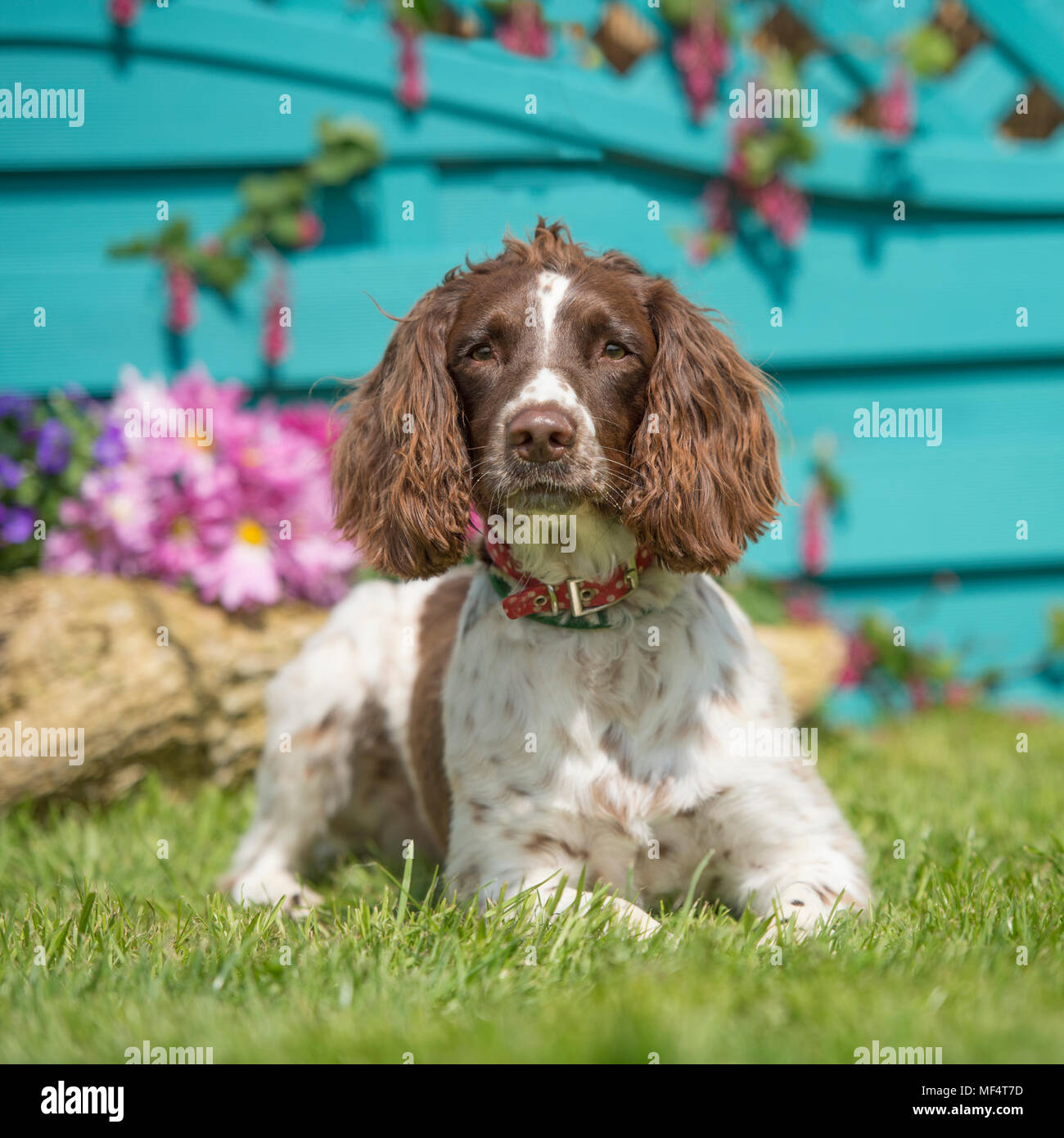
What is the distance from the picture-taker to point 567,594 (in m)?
2.72

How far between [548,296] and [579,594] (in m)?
0.67

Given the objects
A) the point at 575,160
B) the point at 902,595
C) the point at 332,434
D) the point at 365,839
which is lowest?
the point at 365,839

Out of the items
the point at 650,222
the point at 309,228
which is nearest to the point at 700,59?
the point at 650,222

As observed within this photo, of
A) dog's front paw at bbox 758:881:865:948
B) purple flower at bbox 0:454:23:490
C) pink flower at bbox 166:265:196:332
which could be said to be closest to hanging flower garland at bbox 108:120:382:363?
pink flower at bbox 166:265:196:332

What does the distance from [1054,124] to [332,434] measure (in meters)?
4.52

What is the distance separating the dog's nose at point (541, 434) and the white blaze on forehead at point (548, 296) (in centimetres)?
→ 23

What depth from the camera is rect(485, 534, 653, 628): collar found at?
272cm

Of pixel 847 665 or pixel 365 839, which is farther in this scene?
pixel 847 665

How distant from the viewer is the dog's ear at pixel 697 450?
2.62m

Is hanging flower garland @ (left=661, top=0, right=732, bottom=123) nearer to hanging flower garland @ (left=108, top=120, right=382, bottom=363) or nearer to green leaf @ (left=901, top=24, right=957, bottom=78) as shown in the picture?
green leaf @ (left=901, top=24, right=957, bottom=78)

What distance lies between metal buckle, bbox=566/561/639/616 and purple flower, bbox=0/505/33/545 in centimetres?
249
